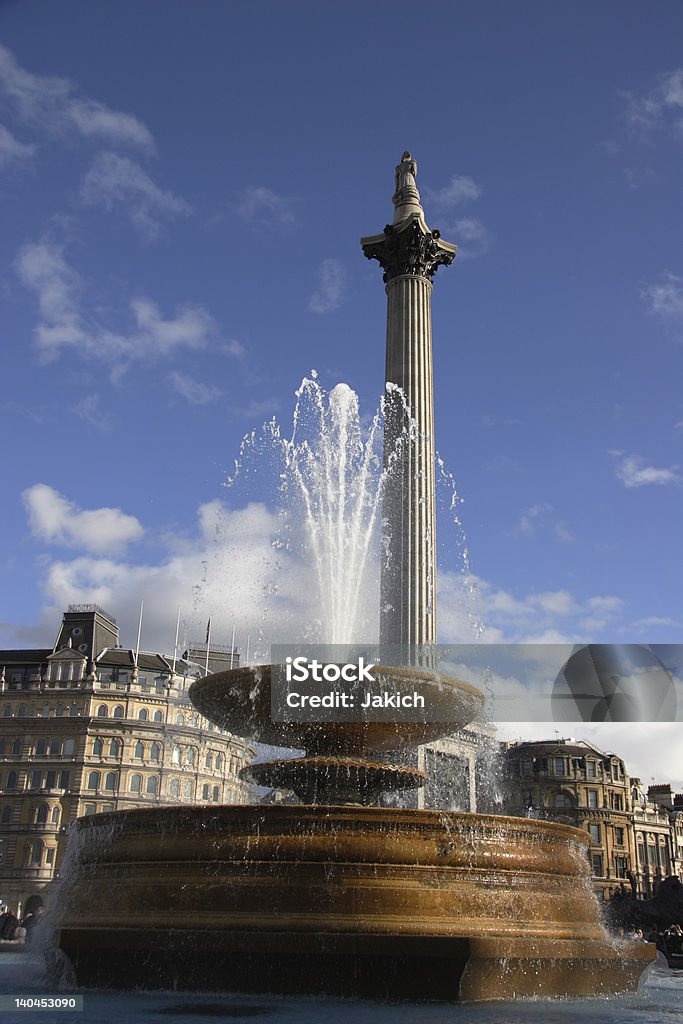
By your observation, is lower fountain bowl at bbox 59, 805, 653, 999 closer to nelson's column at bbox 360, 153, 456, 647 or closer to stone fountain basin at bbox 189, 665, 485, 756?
stone fountain basin at bbox 189, 665, 485, 756

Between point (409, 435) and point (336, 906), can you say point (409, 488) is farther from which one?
point (336, 906)

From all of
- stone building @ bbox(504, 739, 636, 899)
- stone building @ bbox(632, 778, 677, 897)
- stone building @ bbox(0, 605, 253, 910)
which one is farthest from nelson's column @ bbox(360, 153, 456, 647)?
stone building @ bbox(632, 778, 677, 897)

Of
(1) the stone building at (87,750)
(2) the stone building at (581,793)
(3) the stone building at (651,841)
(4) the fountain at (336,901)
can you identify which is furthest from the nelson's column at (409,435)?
(3) the stone building at (651,841)

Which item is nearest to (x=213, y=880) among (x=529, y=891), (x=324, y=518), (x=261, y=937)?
(x=261, y=937)

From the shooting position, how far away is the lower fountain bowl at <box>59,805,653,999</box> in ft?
32.9

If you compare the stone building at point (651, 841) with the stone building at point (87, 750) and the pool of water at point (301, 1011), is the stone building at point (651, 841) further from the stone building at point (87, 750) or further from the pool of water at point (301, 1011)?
the pool of water at point (301, 1011)

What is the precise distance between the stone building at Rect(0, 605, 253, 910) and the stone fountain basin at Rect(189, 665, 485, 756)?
41.5 m

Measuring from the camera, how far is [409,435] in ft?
98.9

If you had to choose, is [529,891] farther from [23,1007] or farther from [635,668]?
[635,668]

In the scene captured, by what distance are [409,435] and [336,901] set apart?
20.7m

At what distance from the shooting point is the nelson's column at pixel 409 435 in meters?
28.5

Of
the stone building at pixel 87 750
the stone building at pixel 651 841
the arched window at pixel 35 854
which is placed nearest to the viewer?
the arched window at pixel 35 854

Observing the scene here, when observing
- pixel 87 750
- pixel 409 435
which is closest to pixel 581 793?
pixel 87 750

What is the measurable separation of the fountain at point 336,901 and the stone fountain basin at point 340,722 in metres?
1.13
